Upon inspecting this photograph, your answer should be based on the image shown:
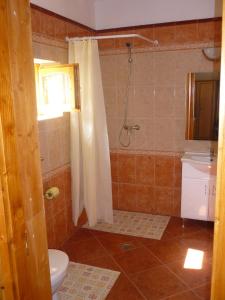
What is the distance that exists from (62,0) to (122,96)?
134 centimetres

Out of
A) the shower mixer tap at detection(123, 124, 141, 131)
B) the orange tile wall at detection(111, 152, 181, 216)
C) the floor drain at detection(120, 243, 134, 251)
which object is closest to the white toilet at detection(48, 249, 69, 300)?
the floor drain at detection(120, 243, 134, 251)

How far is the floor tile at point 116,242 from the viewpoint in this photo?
3191 mm

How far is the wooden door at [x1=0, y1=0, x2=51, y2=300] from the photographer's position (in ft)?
3.69

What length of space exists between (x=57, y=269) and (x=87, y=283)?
59cm

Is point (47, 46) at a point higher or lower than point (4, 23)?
higher

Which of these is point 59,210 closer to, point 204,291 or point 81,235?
point 81,235

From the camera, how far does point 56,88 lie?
2.59 m

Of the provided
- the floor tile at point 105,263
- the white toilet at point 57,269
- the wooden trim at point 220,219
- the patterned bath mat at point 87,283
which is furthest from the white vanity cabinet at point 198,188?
the wooden trim at point 220,219

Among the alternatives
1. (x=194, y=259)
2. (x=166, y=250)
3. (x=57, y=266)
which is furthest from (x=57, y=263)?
(x=194, y=259)

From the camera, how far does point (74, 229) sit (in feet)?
11.6

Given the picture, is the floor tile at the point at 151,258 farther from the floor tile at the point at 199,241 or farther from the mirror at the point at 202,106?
the mirror at the point at 202,106

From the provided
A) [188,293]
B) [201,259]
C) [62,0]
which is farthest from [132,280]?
[62,0]

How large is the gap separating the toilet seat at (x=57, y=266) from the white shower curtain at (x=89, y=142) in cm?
104

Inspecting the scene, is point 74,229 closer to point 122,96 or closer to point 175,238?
point 175,238
